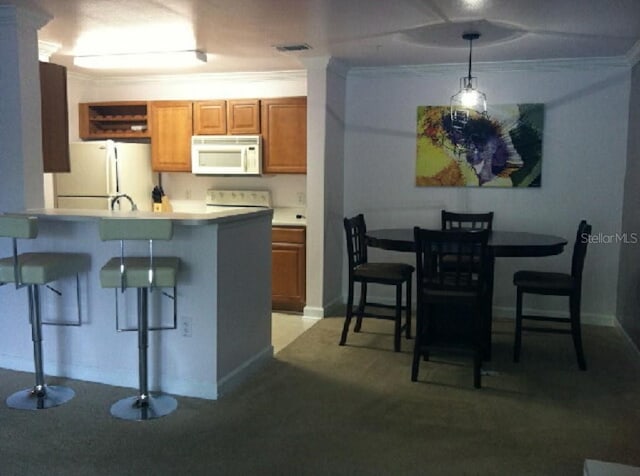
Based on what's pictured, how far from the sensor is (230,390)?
11.5ft

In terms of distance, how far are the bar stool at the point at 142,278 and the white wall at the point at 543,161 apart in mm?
2739

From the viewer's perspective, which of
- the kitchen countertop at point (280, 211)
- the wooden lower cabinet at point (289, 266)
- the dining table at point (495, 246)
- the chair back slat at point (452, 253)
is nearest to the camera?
the chair back slat at point (452, 253)

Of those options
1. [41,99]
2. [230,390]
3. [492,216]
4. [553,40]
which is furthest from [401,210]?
[41,99]

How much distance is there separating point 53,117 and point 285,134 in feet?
6.93

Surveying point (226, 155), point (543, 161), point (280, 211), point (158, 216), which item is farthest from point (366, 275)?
point (226, 155)

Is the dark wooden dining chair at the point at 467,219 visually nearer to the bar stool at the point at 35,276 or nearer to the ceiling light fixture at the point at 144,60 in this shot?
the ceiling light fixture at the point at 144,60

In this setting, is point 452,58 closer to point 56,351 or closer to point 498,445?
point 498,445

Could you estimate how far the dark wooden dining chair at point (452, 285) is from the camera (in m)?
3.53

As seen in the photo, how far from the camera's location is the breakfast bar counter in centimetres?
337

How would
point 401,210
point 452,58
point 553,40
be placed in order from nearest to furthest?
point 553,40
point 452,58
point 401,210

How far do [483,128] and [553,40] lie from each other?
1.10 metres

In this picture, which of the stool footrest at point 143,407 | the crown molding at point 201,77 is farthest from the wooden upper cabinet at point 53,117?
the crown molding at point 201,77

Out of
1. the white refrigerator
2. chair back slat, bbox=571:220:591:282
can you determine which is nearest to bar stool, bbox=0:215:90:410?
the white refrigerator

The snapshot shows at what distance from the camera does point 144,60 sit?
5156 mm
